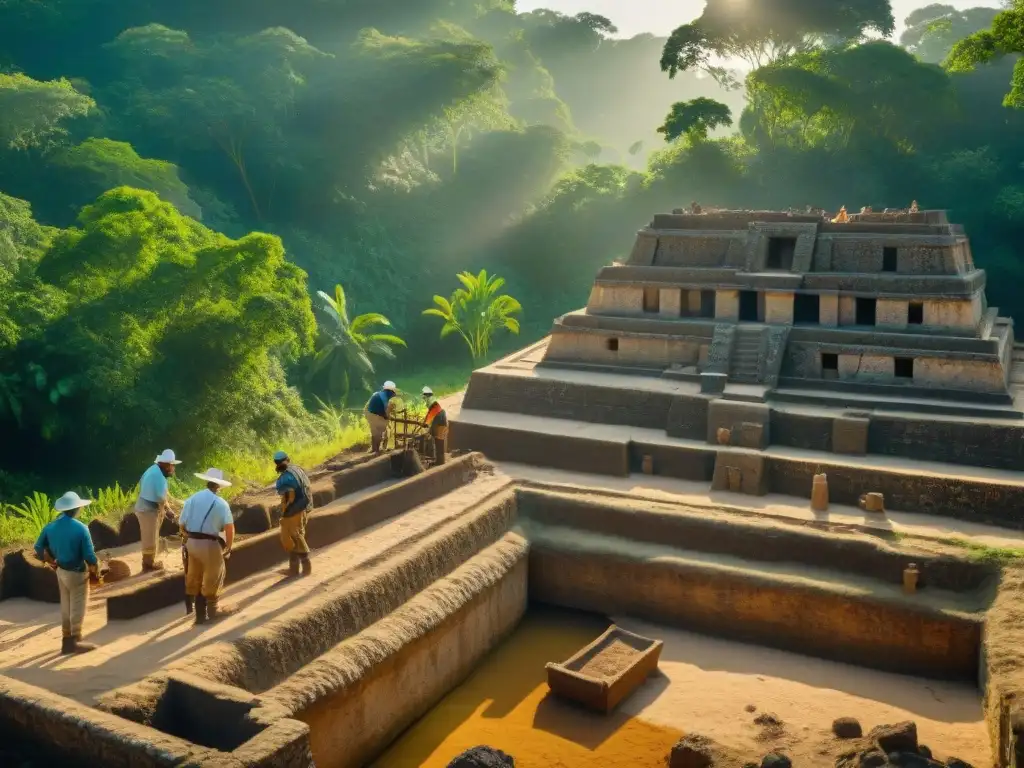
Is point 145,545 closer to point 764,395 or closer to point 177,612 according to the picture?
point 177,612

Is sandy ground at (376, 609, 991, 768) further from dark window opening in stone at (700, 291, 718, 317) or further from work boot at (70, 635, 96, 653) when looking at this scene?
dark window opening in stone at (700, 291, 718, 317)

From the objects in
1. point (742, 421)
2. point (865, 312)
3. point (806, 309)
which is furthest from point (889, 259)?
point (742, 421)

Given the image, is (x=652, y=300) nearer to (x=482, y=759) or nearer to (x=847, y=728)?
(x=847, y=728)

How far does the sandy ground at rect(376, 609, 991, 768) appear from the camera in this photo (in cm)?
991

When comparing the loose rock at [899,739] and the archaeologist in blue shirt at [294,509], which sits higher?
the archaeologist in blue shirt at [294,509]

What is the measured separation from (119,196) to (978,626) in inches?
682

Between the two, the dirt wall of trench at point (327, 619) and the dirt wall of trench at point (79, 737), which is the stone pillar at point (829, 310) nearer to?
the dirt wall of trench at point (327, 619)

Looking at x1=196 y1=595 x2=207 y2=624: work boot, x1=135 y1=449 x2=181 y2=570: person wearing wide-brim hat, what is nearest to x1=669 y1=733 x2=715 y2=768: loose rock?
x1=196 y1=595 x2=207 y2=624: work boot

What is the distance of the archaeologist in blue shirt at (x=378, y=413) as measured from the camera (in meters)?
14.6

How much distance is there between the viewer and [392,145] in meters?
38.5

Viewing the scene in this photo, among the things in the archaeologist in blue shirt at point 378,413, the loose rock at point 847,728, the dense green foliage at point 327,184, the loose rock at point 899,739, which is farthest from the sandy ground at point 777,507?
the dense green foliage at point 327,184

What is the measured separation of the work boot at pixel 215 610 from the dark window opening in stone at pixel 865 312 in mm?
13087

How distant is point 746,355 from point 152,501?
1135cm

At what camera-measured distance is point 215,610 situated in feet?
30.9
